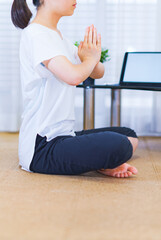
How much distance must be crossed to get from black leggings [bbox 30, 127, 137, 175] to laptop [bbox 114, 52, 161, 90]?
68 centimetres

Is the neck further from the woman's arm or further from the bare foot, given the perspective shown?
the bare foot

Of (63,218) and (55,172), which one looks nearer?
(63,218)

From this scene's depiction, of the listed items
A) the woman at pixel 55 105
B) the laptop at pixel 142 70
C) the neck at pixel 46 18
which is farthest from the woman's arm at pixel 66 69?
the laptop at pixel 142 70

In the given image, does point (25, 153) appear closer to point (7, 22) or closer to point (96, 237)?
point (96, 237)

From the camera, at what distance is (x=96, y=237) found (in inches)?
35.9

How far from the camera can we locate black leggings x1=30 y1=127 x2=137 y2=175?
135 cm

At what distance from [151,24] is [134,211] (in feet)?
5.12

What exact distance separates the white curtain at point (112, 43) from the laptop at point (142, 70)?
267mm

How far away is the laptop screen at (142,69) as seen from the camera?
2.03 m

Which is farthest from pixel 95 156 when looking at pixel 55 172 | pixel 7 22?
pixel 7 22

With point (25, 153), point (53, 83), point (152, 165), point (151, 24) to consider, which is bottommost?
point (152, 165)

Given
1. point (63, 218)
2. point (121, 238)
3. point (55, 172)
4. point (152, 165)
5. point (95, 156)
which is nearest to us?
point (121, 238)

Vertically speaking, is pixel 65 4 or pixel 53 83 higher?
pixel 65 4

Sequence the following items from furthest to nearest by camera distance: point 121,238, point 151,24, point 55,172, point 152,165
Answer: point 151,24
point 152,165
point 55,172
point 121,238
